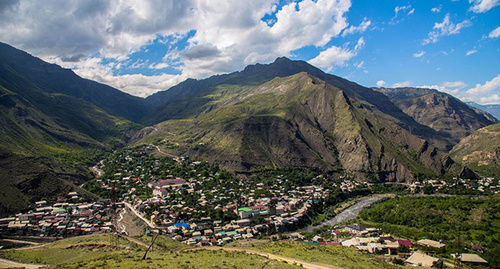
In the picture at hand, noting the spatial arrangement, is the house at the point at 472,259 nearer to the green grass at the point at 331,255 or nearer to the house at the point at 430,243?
the house at the point at 430,243

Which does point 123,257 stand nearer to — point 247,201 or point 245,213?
point 245,213

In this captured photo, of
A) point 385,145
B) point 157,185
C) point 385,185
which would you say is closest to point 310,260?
point 157,185

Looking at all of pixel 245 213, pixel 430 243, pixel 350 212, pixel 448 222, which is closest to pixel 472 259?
pixel 430 243

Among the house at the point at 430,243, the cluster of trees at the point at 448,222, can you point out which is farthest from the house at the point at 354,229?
the house at the point at 430,243

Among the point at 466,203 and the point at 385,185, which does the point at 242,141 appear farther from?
the point at 466,203

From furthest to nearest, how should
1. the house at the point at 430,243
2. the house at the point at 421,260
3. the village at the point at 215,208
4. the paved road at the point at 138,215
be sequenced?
the paved road at the point at 138,215, the village at the point at 215,208, the house at the point at 430,243, the house at the point at 421,260
